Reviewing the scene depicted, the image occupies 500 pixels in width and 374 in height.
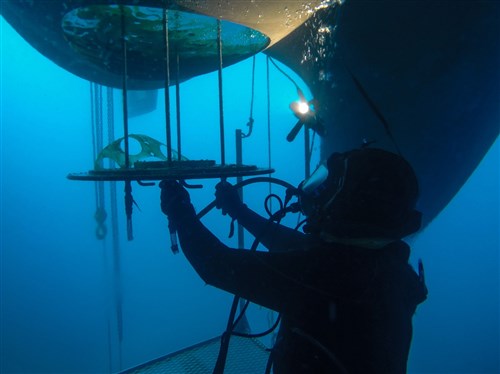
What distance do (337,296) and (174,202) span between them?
35.7 inches

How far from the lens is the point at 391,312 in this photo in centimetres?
141

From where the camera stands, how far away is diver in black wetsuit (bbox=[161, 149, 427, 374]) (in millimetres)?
1391

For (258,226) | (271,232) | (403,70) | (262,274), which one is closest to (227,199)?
(258,226)

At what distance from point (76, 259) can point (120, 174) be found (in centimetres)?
3856

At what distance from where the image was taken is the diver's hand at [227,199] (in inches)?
94.6

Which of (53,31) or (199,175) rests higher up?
(53,31)

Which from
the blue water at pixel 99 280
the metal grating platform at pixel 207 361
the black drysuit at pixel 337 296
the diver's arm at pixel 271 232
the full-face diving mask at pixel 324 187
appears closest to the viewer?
the black drysuit at pixel 337 296

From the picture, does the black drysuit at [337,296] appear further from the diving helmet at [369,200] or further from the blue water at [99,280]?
the blue water at [99,280]

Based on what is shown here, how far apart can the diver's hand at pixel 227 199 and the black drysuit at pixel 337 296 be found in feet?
3.02

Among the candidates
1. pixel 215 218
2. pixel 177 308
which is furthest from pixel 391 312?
pixel 215 218

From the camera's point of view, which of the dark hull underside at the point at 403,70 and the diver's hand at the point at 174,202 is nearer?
the diver's hand at the point at 174,202

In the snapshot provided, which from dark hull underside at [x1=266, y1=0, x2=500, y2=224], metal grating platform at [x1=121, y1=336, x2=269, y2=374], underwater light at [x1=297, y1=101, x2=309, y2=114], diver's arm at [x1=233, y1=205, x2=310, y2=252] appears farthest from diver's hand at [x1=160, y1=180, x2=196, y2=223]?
dark hull underside at [x1=266, y1=0, x2=500, y2=224]

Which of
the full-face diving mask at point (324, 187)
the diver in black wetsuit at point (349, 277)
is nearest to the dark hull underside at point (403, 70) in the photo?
the full-face diving mask at point (324, 187)

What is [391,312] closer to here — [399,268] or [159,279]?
[399,268]
